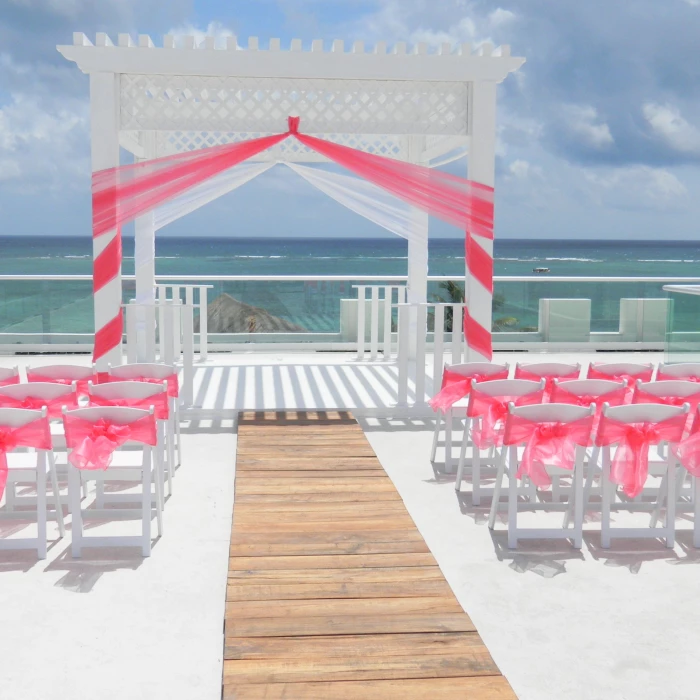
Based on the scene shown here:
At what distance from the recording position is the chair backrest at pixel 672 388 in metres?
5.14

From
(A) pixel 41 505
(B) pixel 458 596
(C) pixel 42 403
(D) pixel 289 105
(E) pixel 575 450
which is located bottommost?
(B) pixel 458 596

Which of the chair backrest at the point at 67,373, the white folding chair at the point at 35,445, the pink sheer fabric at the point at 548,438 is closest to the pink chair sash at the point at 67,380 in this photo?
the chair backrest at the point at 67,373

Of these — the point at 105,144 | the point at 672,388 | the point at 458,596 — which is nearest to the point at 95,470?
the point at 458,596

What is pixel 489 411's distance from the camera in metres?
5.23

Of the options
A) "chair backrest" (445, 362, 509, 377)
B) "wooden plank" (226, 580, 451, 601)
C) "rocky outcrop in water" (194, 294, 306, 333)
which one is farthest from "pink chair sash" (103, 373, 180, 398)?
"rocky outcrop in water" (194, 294, 306, 333)

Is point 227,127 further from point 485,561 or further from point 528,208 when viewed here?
point 528,208

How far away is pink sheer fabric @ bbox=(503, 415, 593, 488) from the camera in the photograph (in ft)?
15.0

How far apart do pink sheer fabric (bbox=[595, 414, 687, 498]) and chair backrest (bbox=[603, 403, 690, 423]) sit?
0.02 meters

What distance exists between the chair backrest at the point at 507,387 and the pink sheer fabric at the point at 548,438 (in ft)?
2.21

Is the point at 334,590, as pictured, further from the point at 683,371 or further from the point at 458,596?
the point at 683,371

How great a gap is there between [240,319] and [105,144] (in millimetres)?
4221

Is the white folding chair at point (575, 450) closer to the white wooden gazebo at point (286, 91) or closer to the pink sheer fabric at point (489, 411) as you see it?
the pink sheer fabric at point (489, 411)

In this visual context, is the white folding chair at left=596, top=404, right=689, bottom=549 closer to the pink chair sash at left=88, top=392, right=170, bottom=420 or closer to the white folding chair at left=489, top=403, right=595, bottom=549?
the white folding chair at left=489, top=403, right=595, bottom=549

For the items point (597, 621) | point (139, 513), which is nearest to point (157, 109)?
point (139, 513)
